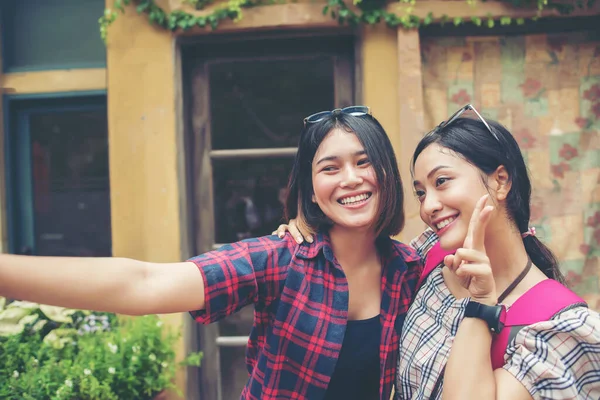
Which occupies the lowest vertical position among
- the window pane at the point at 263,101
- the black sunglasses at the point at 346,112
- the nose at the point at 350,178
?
the nose at the point at 350,178

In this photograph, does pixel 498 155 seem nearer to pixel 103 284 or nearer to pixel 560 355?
pixel 560 355

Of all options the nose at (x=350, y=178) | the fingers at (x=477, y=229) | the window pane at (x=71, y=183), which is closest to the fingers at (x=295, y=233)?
Result: the nose at (x=350, y=178)

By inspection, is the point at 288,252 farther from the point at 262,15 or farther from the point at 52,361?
the point at 262,15

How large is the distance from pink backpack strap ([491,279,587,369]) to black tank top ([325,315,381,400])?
0.44m

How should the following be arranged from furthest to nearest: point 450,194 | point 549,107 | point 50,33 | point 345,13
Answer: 1. point 50,33
2. point 549,107
3. point 345,13
4. point 450,194

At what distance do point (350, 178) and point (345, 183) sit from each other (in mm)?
24

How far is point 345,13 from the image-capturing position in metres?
2.97

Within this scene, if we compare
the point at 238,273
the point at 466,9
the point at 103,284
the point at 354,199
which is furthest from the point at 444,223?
the point at 466,9

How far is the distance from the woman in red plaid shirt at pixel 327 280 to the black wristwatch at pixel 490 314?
0.39 m

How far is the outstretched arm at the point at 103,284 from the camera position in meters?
1.34

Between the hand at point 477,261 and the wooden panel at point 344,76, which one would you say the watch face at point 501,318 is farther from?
the wooden panel at point 344,76

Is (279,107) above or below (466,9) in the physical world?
below

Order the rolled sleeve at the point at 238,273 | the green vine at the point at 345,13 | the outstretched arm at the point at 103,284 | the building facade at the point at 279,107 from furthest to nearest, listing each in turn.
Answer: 1. the building facade at the point at 279,107
2. the green vine at the point at 345,13
3. the rolled sleeve at the point at 238,273
4. the outstretched arm at the point at 103,284

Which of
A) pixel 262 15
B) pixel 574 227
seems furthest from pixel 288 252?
pixel 574 227
